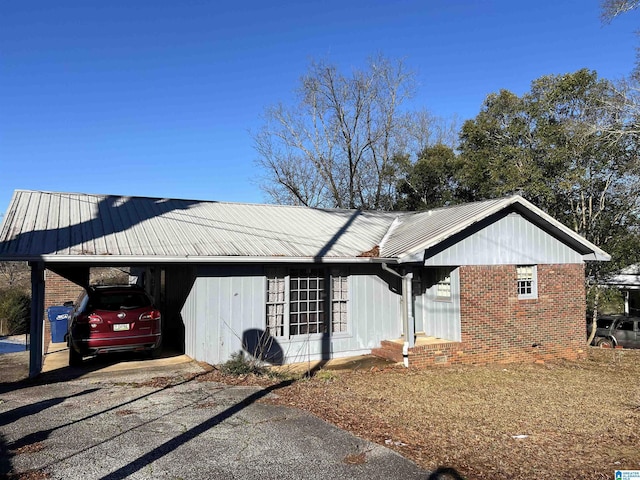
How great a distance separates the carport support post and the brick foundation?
7790 mm

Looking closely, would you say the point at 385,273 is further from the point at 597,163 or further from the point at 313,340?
the point at 597,163

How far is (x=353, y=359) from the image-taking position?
41.3 feet

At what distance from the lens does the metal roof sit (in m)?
10.3

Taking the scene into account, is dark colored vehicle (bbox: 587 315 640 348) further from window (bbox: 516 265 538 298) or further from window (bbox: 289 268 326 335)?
window (bbox: 289 268 326 335)

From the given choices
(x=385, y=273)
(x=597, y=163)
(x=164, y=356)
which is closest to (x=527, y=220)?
(x=385, y=273)

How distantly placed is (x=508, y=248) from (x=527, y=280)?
1160 millimetres

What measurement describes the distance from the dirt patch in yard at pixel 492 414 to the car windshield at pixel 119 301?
2674mm

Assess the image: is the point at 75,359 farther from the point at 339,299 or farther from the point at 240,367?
the point at 339,299

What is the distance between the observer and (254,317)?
38.5 feet

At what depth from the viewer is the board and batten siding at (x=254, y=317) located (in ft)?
36.8

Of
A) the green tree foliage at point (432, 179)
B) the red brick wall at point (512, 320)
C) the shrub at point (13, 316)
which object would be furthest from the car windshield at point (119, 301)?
the green tree foliage at point (432, 179)

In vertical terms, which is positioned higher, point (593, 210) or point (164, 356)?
point (593, 210)

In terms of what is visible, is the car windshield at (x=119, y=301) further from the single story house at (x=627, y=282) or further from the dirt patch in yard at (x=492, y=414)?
the single story house at (x=627, y=282)

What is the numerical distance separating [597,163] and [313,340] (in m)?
14.2
